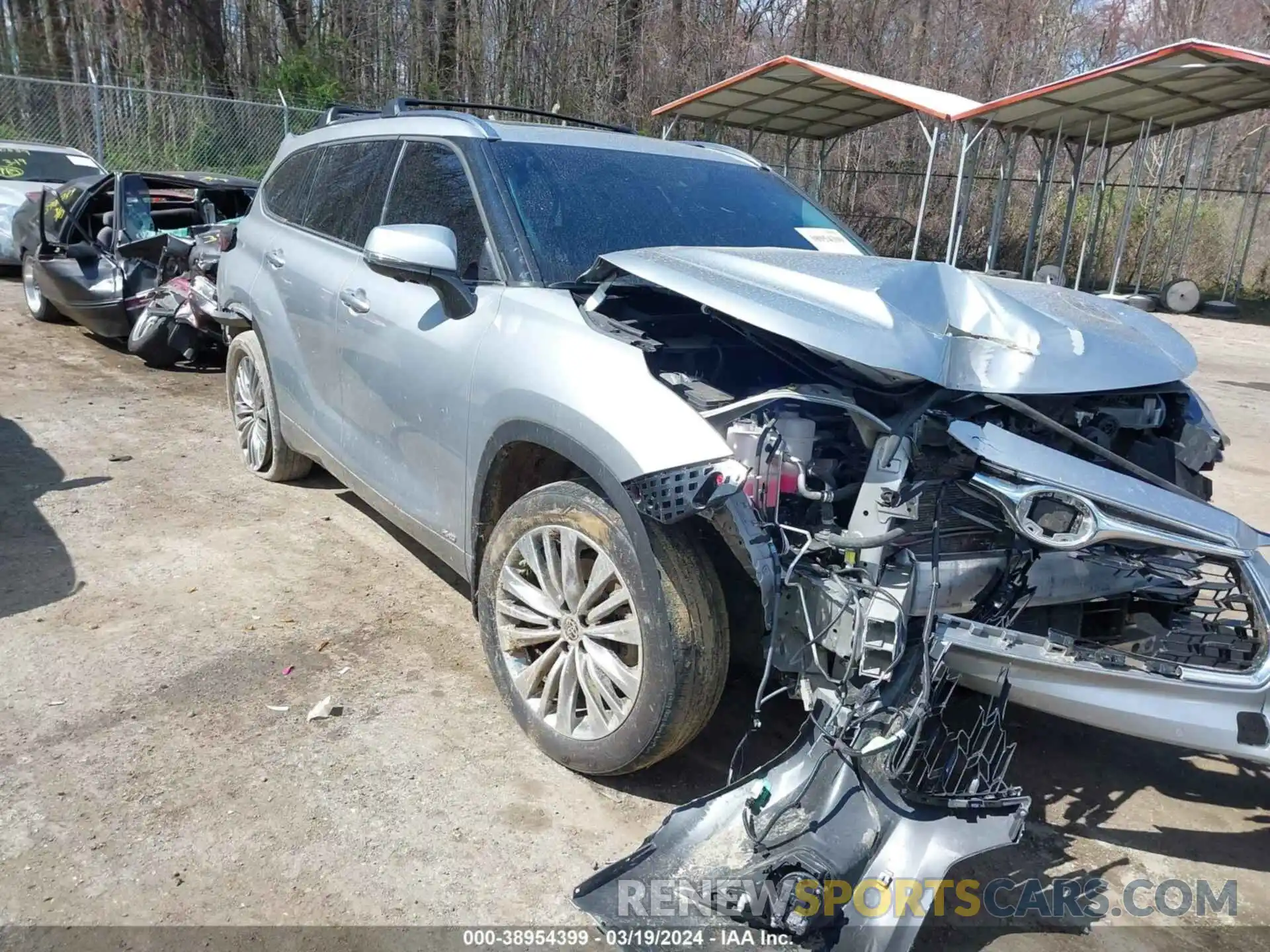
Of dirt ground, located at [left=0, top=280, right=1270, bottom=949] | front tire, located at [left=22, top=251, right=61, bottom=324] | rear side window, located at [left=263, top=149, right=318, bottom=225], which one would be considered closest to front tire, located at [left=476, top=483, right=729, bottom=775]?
dirt ground, located at [left=0, top=280, right=1270, bottom=949]

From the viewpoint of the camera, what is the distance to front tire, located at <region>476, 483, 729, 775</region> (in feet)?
8.43

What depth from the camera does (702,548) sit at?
8.66 feet

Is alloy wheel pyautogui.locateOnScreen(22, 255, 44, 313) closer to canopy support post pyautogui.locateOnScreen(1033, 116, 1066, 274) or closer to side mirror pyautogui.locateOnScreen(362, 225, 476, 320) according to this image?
side mirror pyautogui.locateOnScreen(362, 225, 476, 320)

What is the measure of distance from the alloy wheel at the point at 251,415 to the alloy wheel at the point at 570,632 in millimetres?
2645

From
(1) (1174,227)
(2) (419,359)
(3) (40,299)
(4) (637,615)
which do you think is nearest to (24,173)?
(3) (40,299)

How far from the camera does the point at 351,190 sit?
13.9ft

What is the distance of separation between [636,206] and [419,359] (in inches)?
39.0

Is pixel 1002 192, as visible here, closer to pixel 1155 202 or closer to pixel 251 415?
pixel 1155 202

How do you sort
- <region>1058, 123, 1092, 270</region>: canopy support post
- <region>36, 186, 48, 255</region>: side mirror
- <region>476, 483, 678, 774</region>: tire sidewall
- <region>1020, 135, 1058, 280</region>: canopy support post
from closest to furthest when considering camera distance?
1. <region>476, 483, 678, 774</region>: tire sidewall
2. <region>36, 186, 48, 255</region>: side mirror
3. <region>1020, 135, 1058, 280</region>: canopy support post
4. <region>1058, 123, 1092, 270</region>: canopy support post

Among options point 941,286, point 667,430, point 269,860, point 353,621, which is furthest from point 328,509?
point 941,286

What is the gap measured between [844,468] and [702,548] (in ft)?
1.60

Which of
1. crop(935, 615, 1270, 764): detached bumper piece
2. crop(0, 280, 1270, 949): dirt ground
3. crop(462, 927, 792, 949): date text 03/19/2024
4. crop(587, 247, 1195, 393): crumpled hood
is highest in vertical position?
crop(587, 247, 1195, 393): crumpled hood

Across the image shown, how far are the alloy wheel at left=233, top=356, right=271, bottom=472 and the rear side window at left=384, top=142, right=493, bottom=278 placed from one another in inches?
67.7

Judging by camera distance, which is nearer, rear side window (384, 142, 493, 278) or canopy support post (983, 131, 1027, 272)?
rear side window (384, 142, 493, 278)
